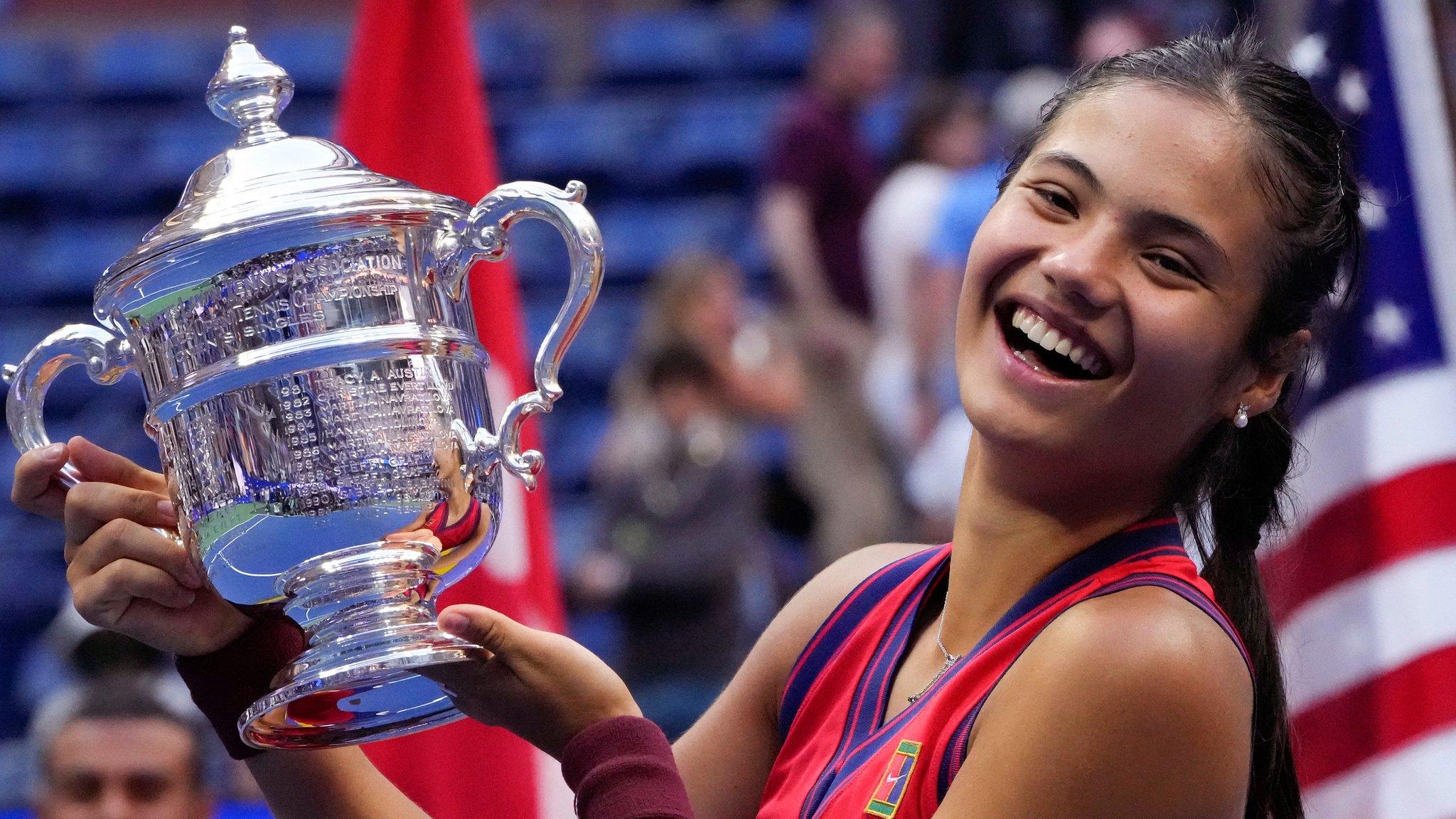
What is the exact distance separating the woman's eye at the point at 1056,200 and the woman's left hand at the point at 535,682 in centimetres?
48

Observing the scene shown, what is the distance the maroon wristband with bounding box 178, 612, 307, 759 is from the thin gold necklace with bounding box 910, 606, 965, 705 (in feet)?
1.62

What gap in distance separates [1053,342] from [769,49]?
5671 mm

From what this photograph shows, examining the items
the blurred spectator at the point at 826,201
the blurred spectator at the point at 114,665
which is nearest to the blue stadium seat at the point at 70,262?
the blurred spectator at the point at 826,201

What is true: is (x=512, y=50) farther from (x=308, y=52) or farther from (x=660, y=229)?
(x=660, y=229)

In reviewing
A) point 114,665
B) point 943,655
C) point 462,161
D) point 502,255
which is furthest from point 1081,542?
point 114,665

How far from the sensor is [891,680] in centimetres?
146

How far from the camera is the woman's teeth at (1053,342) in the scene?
51.4 inches

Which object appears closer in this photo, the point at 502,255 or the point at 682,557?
the point at 502,255

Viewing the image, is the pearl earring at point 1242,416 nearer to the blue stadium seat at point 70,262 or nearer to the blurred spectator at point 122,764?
the blurred spectator at point 122,764

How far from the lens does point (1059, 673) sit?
1234 millimetres

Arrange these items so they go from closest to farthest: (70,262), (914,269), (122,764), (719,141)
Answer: (122,764) < (914,269) < (70,262) < (719,141)

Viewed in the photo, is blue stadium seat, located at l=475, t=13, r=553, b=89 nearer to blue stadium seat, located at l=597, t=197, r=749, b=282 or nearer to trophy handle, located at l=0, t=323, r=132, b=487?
blue stadium seat, located at l=597, t=197, r=749, b=282

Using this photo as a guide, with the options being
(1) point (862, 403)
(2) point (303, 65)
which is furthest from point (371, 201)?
(2) point (303, 65)

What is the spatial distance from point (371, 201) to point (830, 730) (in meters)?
0.56
